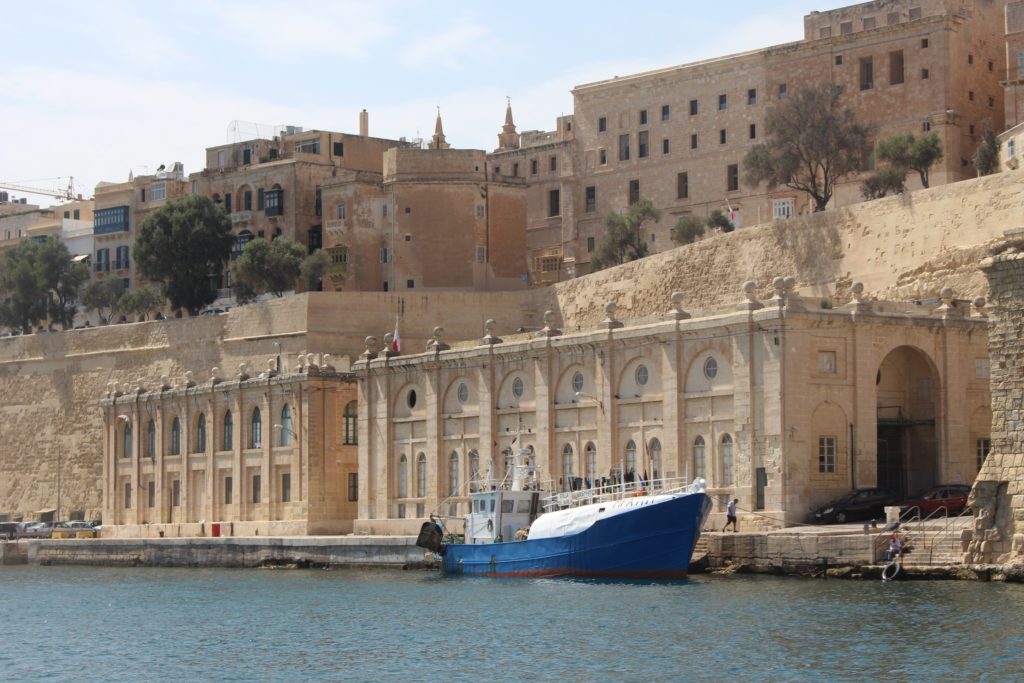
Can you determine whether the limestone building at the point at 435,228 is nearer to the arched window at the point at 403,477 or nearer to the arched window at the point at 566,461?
the arched window at the point at 403,477

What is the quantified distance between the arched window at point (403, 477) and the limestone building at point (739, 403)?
1.13 metres

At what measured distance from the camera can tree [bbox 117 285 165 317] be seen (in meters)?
89.4

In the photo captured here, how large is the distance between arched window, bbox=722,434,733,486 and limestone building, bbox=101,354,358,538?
56.6 feet

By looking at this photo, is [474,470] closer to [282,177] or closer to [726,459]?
[726,459]

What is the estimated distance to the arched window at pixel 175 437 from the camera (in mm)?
67250

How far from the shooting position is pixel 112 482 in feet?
230

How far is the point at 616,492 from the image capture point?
44375 mm

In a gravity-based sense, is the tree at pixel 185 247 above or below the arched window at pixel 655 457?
above

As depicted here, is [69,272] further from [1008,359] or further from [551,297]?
[1008,359]

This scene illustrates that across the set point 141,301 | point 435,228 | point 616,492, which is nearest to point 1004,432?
point 616,492

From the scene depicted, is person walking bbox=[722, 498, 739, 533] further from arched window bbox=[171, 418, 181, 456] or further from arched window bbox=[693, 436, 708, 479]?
arched window bbox=[171, 418, 181, 456]

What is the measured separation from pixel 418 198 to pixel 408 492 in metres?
24.4

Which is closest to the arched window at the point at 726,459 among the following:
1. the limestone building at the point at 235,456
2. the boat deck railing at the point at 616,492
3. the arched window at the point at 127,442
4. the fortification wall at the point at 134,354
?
the boat deck railing at the point at 616,492

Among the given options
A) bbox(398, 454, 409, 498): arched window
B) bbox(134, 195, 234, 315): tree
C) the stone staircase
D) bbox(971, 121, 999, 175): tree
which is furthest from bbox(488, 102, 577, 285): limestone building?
the stone staircase
